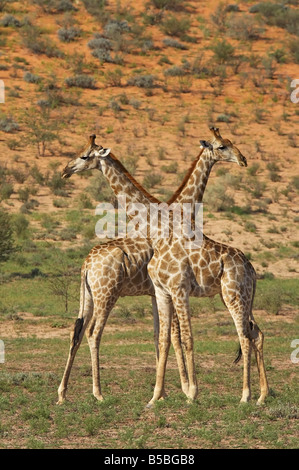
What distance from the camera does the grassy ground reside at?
11281 millimetres

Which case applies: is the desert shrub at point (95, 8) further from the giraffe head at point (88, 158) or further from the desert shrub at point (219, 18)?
the giraffe head at point (88, 158)

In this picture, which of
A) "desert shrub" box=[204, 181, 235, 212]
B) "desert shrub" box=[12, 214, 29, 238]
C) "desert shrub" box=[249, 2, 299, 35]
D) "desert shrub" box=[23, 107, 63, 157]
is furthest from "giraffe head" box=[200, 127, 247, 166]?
"desert shrub" box=[249, 2, 299, 35]

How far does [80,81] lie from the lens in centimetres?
4725

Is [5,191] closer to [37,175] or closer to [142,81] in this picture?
[37,175]

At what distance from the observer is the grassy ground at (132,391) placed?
1128cm

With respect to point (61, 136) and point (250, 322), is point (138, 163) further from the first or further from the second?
point (250, 322)

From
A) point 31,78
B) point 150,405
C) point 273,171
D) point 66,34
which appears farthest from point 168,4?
point 150,405

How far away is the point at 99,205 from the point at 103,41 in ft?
64.6

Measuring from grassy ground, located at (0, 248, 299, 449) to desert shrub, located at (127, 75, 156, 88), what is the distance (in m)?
26.6

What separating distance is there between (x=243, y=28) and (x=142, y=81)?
1036cm

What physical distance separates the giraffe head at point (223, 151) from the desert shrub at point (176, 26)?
137 feet

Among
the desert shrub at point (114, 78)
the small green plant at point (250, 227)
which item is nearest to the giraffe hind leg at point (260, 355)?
the small green plant at point (250, 227)

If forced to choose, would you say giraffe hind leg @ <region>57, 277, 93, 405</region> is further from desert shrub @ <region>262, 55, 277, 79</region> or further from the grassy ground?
desert shrub @ <region>262, 55, 277, 79</region>

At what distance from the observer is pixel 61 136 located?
1663 inches
